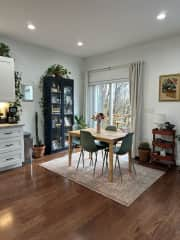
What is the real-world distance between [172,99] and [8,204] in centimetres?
370

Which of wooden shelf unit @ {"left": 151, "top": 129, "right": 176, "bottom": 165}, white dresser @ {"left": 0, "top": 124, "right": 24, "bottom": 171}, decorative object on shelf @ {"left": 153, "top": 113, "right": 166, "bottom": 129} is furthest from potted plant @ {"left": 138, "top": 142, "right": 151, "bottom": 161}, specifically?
white dresser @ {"left": 0, "top": 124, "right": 24, "bottom": 171}

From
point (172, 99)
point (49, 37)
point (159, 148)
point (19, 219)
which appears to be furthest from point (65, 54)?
point (19, 219)

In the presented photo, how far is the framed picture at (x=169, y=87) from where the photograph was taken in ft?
12.1

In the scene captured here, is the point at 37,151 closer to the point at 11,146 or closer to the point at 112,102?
the point at 11,146

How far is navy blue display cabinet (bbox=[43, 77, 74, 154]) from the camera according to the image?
449 cm

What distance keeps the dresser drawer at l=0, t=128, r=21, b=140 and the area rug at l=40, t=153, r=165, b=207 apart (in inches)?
35.6

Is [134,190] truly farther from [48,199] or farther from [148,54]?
[148,54]

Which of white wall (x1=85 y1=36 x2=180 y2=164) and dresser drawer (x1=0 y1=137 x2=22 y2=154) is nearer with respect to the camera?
dresser drawer (x1=0 y1=137 x2=22 y2=154)

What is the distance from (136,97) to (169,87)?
0.78m

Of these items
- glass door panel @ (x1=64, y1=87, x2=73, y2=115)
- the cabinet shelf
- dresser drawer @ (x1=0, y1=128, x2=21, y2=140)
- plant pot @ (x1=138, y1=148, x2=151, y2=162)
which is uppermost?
glass door panel @ (x1=64, y1=87, x2=73, y2=115)

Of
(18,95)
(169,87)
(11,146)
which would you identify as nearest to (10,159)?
(11,146)

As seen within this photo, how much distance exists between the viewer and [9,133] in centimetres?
344

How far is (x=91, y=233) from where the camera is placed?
179 cm

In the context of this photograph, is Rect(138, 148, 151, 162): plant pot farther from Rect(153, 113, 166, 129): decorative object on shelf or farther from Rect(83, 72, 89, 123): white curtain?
Rect(83, 72, 89, 123): white curtain
